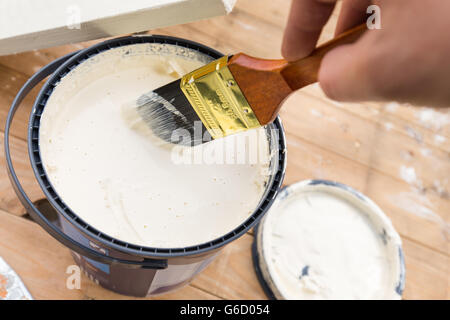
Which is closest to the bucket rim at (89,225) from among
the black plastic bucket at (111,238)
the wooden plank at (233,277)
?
the black plastic bucket at (111,238)

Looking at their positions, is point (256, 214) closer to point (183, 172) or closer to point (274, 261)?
point (183, 172)

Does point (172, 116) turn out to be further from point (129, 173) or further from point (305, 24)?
point (305, 24)

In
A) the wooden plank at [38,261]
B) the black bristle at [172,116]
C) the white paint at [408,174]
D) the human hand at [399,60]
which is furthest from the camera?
the white paint at [408,174]

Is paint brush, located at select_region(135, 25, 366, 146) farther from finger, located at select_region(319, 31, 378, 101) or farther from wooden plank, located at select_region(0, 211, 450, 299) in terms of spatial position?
wooden plank, located at select_region(0, 211, 450, 299)

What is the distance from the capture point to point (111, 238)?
0.49 metres

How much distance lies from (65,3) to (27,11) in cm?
7

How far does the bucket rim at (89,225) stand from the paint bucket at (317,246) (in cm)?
27

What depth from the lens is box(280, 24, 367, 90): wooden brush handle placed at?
38 centimetres

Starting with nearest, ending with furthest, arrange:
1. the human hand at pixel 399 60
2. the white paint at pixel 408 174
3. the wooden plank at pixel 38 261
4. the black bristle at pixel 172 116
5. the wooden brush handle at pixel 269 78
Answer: the human hand at pixel 399 60 → the wooden brush handle at pixel 269 78 → the black bristle at pixel 172 116 → the wooden plank at pixel 38 261 → the white paint at pixel 408 174

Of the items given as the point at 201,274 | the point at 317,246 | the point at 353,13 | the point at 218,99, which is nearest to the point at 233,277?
the point at 201,274

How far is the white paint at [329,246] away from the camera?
82 centimetres

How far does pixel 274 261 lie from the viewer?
0.82 m

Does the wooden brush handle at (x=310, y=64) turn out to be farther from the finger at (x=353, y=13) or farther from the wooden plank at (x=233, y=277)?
the wooden plank at (x=233, y=277)
